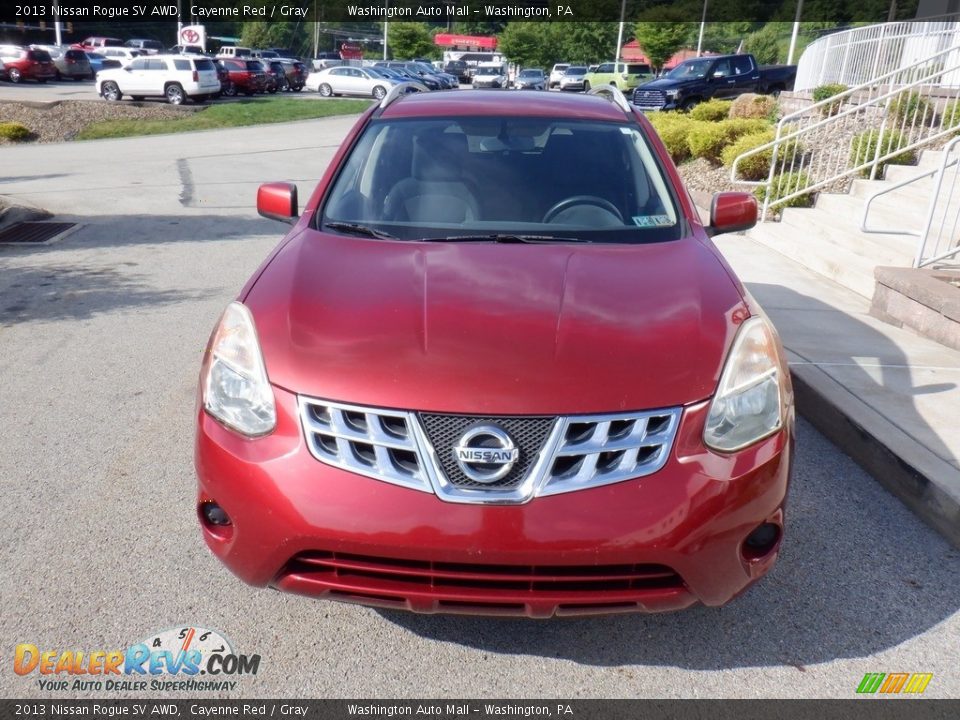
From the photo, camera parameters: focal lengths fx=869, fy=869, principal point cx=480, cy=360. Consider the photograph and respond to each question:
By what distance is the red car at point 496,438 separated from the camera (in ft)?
8.03

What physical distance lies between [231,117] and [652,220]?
2641cm

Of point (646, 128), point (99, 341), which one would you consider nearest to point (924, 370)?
point (646, 128)

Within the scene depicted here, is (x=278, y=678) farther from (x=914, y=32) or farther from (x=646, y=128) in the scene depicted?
(x=914, y=32)

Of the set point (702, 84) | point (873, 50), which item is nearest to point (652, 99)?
point (702, 84)

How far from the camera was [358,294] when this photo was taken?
9.96 ft

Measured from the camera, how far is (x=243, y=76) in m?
38.0

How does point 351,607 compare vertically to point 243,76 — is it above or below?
above

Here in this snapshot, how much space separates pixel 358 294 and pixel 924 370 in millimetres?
3952

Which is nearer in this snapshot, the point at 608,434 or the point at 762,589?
the point at 608,434

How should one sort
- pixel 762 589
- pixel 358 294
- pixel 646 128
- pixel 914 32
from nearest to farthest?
pixel 358 294 → pixel 762 589 → pixel 646 128 → pixel 914 32

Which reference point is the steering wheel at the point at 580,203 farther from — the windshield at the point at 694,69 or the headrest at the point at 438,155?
the windshield at the point at 694,69

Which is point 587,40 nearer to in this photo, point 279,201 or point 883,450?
point 279,201

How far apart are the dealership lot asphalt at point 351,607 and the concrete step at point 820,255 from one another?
146 inches

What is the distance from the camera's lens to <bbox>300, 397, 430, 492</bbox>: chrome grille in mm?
2477
